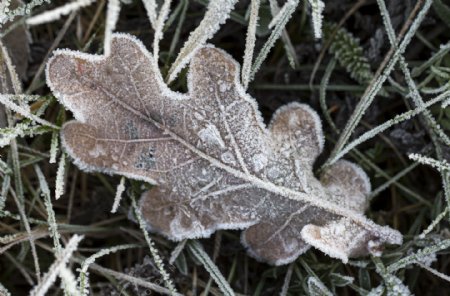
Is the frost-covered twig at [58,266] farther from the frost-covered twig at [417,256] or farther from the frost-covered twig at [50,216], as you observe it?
the frost-covered twig at [417,256]

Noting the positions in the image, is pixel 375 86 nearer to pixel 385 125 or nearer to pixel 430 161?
pixel 385 125

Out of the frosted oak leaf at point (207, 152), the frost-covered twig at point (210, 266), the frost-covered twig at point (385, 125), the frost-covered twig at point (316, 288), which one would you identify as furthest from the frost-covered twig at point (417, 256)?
the frost-covered twig at point (210, 266)

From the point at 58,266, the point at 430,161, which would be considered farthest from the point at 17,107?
the point at 430,161

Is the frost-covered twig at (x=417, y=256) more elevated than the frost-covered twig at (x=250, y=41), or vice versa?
the frost-covered twig at (x=250, y=41)

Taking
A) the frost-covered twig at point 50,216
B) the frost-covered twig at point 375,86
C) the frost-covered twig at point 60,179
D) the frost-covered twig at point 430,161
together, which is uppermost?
the frost-covered twig at point 375,86

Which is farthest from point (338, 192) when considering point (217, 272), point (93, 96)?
point (93, 96)

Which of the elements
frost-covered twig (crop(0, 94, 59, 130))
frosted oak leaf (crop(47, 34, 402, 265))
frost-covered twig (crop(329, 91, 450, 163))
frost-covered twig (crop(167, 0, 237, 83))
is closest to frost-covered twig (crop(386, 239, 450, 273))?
frosted oak leaf (crop(47, 34, 402, 265))

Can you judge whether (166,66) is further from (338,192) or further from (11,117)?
(338,192)

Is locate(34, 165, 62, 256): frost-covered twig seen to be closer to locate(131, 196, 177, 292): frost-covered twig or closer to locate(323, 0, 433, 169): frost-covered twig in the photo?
locate(131, 196, 177, 292): frost-covered twig
